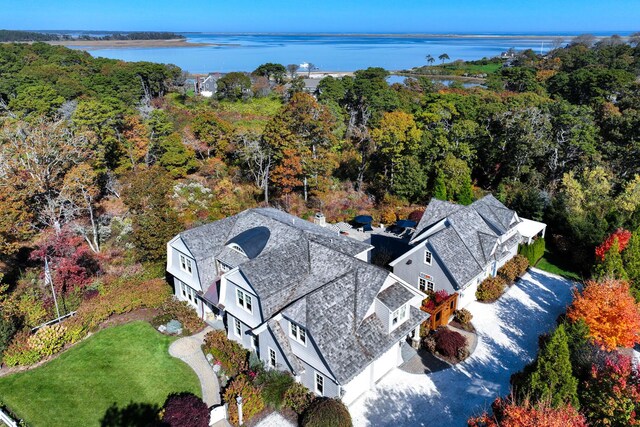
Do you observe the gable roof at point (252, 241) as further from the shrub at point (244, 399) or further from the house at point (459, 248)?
the shrub at point (244, 399)

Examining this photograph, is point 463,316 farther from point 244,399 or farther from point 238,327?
point 244,399

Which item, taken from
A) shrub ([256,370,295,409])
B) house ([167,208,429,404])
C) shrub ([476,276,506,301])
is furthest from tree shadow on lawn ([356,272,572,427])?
shrub ([256,370,295,409])

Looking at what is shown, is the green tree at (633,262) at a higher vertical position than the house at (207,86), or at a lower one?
lower

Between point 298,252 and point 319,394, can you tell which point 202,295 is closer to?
point 298,252

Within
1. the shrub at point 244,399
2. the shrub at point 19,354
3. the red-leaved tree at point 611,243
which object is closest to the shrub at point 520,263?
the red-leaved tree at point 611,243

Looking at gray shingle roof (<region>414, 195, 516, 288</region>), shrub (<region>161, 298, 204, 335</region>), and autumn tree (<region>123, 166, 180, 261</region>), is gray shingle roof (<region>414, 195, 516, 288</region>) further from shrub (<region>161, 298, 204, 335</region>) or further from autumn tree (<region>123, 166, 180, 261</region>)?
autumn tree (<region>123, 166, 180, 261</region>)

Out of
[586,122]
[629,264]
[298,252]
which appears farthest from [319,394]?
[586,122]

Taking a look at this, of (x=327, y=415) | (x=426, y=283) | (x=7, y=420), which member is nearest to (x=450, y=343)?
(x=426, y=283)
